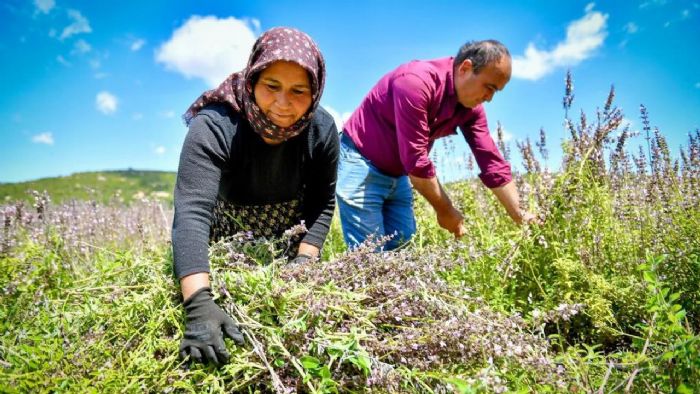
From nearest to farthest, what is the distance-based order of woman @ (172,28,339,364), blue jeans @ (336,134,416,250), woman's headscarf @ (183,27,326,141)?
woman @ (172,28,339,364)
woman's headscarf @ (183,27,326,141)
blue jeans @ (336,134,416,250)

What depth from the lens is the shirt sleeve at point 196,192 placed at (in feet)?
4.83

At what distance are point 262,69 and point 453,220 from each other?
1.66 meters

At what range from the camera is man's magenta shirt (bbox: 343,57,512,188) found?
8.50 ft

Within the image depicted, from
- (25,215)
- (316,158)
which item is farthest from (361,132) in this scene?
(25,215)

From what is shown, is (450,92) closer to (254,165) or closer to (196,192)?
(254,165)

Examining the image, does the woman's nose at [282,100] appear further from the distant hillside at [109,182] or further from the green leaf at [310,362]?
the distant hillside at [109,182]

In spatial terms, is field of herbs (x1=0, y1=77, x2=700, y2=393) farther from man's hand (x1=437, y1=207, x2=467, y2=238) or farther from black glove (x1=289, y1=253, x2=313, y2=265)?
man's hand (x1=437, y1=207, x2=467, y2=238)

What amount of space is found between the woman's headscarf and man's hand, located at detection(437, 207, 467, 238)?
1.25 m

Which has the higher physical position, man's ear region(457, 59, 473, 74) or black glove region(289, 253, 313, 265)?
man's ear region(457, 59, 473, 74)

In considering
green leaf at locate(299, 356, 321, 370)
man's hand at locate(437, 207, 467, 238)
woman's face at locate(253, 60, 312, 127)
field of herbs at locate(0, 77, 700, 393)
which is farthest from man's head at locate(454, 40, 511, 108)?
green leaf at locate(299, 356, 321, 370)

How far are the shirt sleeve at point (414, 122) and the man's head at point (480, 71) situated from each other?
292mm

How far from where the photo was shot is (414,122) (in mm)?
2580

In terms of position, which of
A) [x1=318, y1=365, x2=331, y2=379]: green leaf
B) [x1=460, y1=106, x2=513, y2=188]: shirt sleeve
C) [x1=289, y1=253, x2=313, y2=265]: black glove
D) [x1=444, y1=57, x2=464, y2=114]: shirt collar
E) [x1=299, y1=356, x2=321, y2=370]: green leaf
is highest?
[x1=444, y1=57, x2=464, y2=114]: shirt collar

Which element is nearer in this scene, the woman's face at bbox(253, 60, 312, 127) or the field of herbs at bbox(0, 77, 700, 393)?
the field of herbs at bbox(0, 77, 700, 393)
